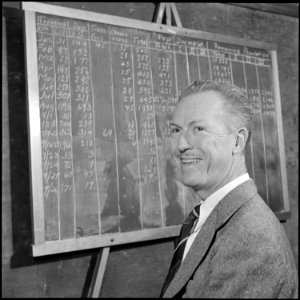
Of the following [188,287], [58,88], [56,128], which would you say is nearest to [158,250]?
[56,128]

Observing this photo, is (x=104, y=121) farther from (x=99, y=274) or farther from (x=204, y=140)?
(x=204, y=140)

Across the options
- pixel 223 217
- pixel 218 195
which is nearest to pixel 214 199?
pixel 218 195

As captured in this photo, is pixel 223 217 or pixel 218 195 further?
pixel 218 195

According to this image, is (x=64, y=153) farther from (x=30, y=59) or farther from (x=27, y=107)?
(x=30, y=59)

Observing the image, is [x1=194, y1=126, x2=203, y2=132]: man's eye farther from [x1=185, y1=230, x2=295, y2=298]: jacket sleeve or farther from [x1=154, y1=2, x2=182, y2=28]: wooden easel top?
[x1=154, y1=2, x2=182, y2=28]: wooden easel top

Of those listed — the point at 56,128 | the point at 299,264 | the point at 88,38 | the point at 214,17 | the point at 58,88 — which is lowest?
the point at 299,264

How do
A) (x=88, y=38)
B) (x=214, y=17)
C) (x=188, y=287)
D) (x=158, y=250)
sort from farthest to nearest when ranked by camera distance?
(x=214, y=17) → (x=158, y=250) → (x=88, y=38) → (x=188, y=287)

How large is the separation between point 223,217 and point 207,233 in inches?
2.3

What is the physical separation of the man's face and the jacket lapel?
0.40 feet

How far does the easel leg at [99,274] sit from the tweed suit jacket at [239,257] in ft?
3.85

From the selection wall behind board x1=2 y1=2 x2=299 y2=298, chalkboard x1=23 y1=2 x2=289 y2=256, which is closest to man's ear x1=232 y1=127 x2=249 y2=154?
chalkboard x1=23 y1=2 x2=289 y2=256

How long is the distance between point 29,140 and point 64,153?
19 centimetres

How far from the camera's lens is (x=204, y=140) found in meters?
1.16

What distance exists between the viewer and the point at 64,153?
2.03 metres
